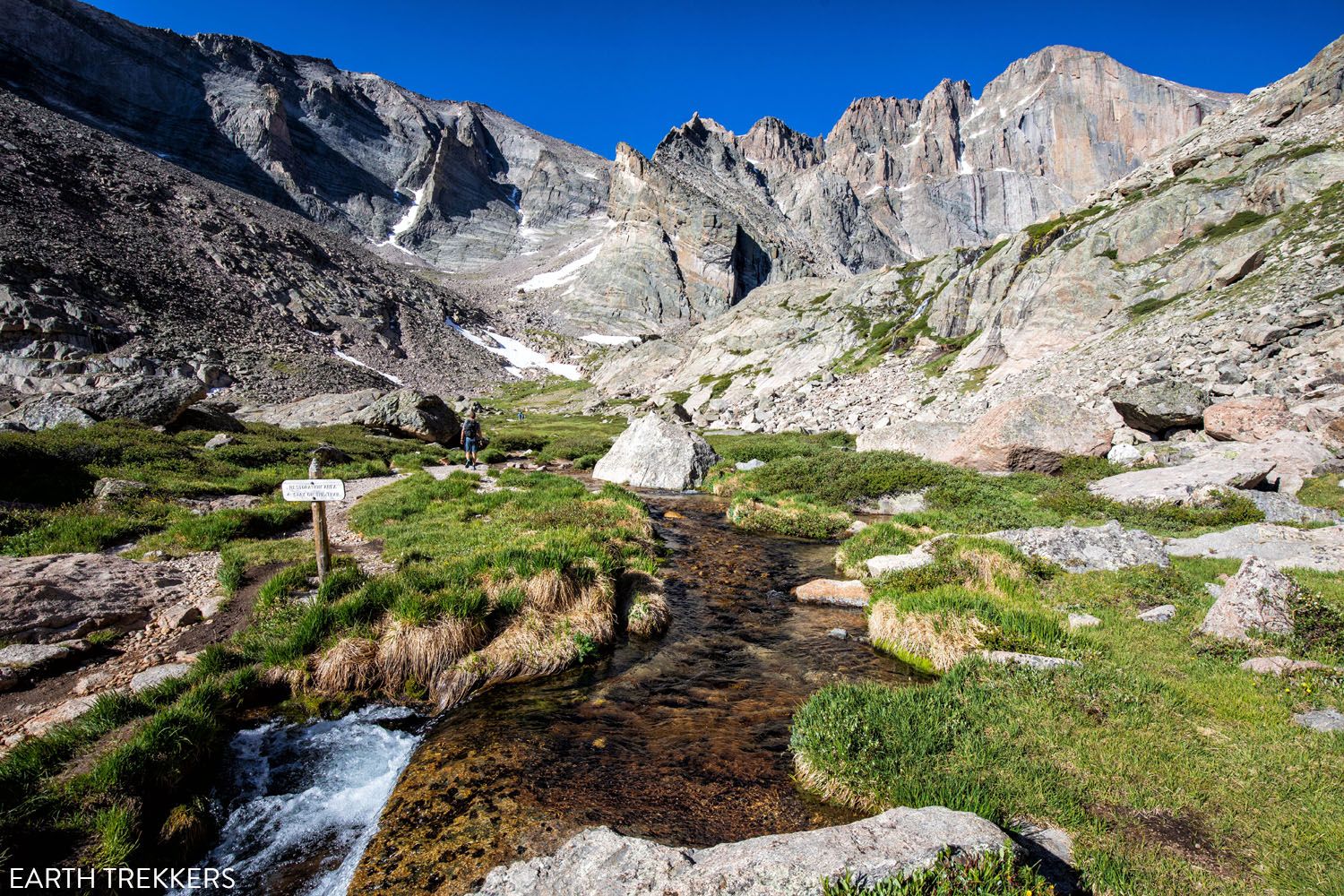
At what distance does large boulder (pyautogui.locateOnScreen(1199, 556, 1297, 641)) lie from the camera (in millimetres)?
8492

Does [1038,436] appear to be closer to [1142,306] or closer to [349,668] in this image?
[1142,306]

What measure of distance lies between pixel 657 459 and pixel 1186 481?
21.4 metres

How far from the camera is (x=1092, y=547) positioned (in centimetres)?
1344

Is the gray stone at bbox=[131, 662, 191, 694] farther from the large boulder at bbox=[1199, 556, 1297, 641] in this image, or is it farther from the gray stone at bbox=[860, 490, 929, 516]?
the gray stone at bbox=[860, 490, 929, 516]

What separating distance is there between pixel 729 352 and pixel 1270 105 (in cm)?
6320

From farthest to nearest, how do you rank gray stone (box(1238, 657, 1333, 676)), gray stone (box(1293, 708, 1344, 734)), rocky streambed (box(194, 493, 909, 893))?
gray stone (box(1238, 657, 1333, 676)) < gray stone (box(1293, 708, 1344, 734)) < rocky streambed (box(194, 493, 909, 893))

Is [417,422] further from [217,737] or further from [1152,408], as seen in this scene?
[1152,408]

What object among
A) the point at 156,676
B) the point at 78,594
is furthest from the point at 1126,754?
the point at 78,594

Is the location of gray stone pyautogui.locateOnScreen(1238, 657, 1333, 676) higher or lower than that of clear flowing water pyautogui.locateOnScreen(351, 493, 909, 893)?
higher

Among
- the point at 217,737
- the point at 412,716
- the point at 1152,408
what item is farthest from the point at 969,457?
the point at 217,737

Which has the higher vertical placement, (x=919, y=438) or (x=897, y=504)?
(x=919, y=438)

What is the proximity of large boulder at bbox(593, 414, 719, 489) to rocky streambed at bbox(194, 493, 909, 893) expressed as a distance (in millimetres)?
18441

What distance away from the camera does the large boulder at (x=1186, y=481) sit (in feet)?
56.9

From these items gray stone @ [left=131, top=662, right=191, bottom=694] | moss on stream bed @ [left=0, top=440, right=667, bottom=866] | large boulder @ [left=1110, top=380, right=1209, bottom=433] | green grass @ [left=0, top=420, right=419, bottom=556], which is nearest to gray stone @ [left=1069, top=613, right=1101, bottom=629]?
moss on stream bed @ [left=0, top=440, right=667, bottom=866]
